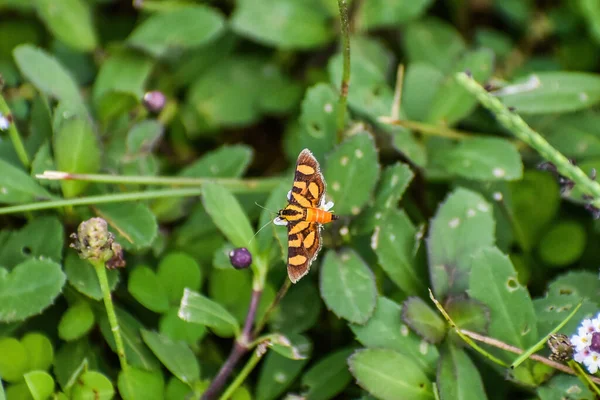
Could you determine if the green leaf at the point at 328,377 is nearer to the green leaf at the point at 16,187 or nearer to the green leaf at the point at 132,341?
the green leaf at the point at 132,341

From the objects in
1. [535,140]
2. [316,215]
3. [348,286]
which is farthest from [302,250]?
[535,140]

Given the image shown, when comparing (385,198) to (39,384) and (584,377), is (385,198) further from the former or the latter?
(39,384)

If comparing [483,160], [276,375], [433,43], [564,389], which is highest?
[433,43]

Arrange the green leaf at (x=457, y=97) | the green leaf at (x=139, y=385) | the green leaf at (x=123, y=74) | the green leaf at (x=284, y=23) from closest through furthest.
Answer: the green leaf at (x=139, y=385) < the green leaf at (x=457, y=97) < the green leaf at (x=123, y=74) < the green leaf at (x=284, y=23)

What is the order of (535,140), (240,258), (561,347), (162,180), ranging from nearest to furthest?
(535,140)
(561,347)
(240,258)
(162,180)

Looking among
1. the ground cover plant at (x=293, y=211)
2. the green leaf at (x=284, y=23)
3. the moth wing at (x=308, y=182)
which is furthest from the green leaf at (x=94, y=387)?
the green leaf at (x=284, y=23)

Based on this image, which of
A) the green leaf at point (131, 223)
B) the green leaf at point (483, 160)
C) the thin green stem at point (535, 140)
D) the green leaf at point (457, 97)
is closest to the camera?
the thin green stem at point (535, 140)
